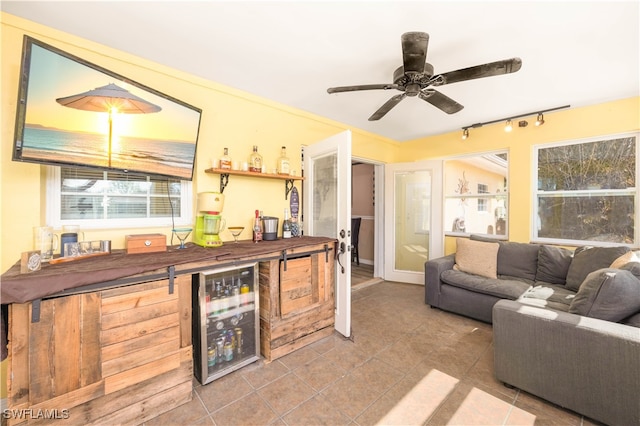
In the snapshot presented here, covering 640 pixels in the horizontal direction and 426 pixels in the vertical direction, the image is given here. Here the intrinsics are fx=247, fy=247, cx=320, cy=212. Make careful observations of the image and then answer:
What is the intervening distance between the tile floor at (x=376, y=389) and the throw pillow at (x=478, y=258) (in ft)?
2.68

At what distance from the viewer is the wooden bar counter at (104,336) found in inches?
49.8

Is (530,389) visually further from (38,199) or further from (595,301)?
(38,199)

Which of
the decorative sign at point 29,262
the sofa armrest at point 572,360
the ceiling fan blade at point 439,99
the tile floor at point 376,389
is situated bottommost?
the tile floor at point 376,389

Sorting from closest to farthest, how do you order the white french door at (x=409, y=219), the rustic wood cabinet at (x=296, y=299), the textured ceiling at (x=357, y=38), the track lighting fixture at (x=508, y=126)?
the textured ceiling at (x=357, y=38)
the rustic wood cabinet at (x=296, y=299)
the track lighting fixture at (x=508, y=126)
the white french door at (x=409, y=219)

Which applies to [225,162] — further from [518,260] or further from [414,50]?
[518,260]

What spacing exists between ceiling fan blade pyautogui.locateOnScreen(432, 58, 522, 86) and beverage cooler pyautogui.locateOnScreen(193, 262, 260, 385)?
207 cm

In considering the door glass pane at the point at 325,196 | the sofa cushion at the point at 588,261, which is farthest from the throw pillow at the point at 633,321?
the door glass pane at the point at 325,196

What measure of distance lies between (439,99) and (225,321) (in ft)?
8.75

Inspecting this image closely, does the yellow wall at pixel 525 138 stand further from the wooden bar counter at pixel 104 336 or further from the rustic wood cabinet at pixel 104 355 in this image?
the rustic wood cabinet at pixel 104 355

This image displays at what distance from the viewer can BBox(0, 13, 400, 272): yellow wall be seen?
165 centimetres

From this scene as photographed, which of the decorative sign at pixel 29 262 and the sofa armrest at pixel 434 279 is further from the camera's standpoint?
the sofa armrest at pixel 434 279

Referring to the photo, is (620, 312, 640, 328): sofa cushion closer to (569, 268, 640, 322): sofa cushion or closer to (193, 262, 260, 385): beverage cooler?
(569, 268, 640, 322): sofa cushion

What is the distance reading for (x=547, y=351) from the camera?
1671mm

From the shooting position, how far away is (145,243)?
1.91 meters
